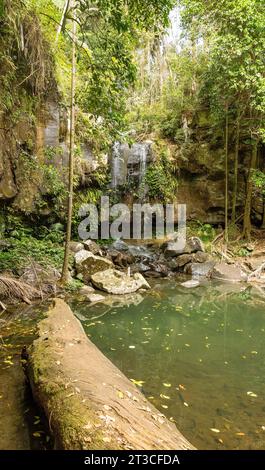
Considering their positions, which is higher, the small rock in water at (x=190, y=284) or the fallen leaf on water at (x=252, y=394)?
the fallen leaf on water at (x=252, y=394)

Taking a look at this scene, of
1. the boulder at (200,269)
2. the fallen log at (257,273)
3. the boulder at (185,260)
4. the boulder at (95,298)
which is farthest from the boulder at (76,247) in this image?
the fallen log at (257,273)

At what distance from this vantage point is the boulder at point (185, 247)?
11242mm

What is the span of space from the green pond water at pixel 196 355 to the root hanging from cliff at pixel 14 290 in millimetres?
1042

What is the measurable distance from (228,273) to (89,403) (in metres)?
8.74

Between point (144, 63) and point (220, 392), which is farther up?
point (144, 63)

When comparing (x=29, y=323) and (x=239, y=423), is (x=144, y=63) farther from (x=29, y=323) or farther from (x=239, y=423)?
(x=239, y=423)

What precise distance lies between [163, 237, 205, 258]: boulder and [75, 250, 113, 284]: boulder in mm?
3127

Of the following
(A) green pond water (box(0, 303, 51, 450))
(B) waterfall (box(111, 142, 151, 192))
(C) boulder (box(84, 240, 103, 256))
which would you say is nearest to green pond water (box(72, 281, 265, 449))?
(A) green pond water (box(0, 303, 51, 450))

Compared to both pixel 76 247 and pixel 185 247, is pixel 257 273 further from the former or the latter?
pixel 76 247

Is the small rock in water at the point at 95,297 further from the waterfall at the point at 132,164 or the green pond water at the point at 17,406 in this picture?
the waterfall at the point at 132,164

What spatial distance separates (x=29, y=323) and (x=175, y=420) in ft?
10.5

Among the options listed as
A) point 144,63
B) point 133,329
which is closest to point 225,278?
point 133,329

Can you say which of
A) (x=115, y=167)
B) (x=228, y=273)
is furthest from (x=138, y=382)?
(x=115, y=167)
